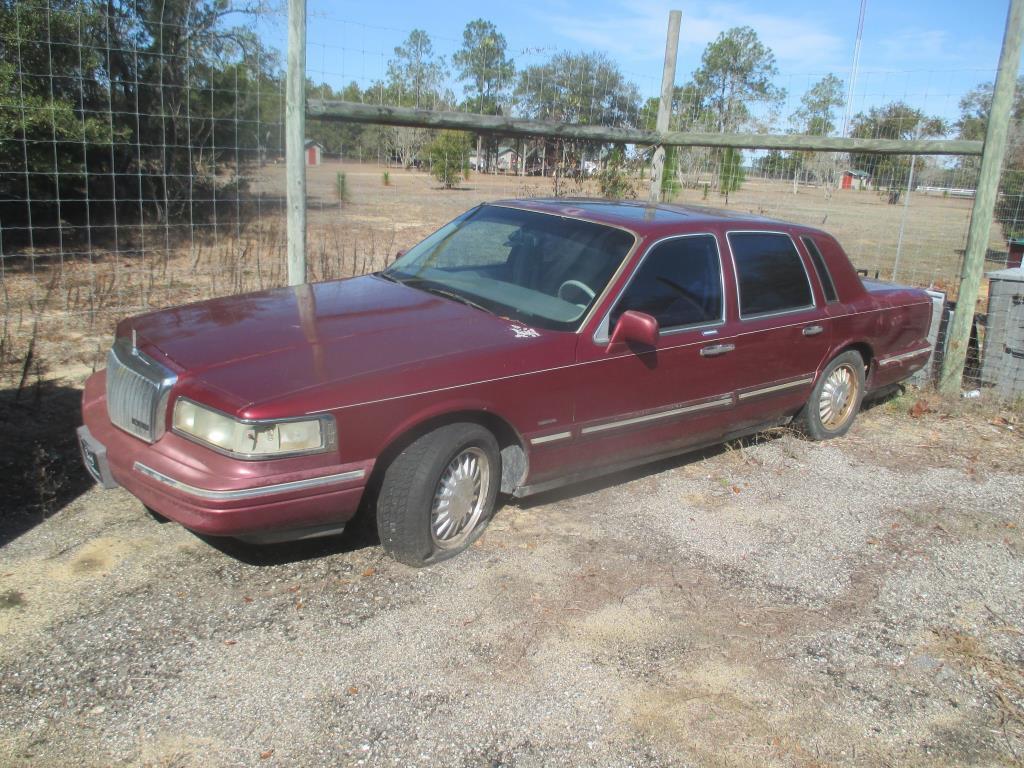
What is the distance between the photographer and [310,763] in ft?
8.82

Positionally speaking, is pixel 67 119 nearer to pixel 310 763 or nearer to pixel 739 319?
pixel 739 319

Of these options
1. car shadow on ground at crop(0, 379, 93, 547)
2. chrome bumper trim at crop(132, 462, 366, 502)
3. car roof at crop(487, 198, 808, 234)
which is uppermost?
car roof at crop(487, 198, 808, 234)

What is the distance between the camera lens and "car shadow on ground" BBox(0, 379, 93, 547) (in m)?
4.19

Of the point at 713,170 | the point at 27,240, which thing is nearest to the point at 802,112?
the point at 713,170

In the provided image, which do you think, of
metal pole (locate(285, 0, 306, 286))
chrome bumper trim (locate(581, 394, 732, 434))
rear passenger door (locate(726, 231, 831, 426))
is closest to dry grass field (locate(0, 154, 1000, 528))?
metal pole (locate(285, 0, 306, 286))

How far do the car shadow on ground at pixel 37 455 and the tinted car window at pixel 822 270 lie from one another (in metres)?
4.71

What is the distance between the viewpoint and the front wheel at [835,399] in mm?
5926

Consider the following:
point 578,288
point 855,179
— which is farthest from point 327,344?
point 855,179

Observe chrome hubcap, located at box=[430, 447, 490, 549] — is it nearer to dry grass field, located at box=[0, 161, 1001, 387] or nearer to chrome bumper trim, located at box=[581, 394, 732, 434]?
chrome bumper trim, located at box=[581, 394, 732, 434]

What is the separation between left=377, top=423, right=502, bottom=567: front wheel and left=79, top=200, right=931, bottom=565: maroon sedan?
10 millimetres

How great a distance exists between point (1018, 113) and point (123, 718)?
13.6m

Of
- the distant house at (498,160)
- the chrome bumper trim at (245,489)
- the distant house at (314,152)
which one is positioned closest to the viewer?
the chrome bumper trim at (245,489)

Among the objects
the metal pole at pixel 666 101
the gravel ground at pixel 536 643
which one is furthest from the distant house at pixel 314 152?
the gravel ground at pixel 536 643

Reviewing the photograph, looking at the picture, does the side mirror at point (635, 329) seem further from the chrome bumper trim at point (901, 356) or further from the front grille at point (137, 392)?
the chrome bumper trim at point (901, 356)
